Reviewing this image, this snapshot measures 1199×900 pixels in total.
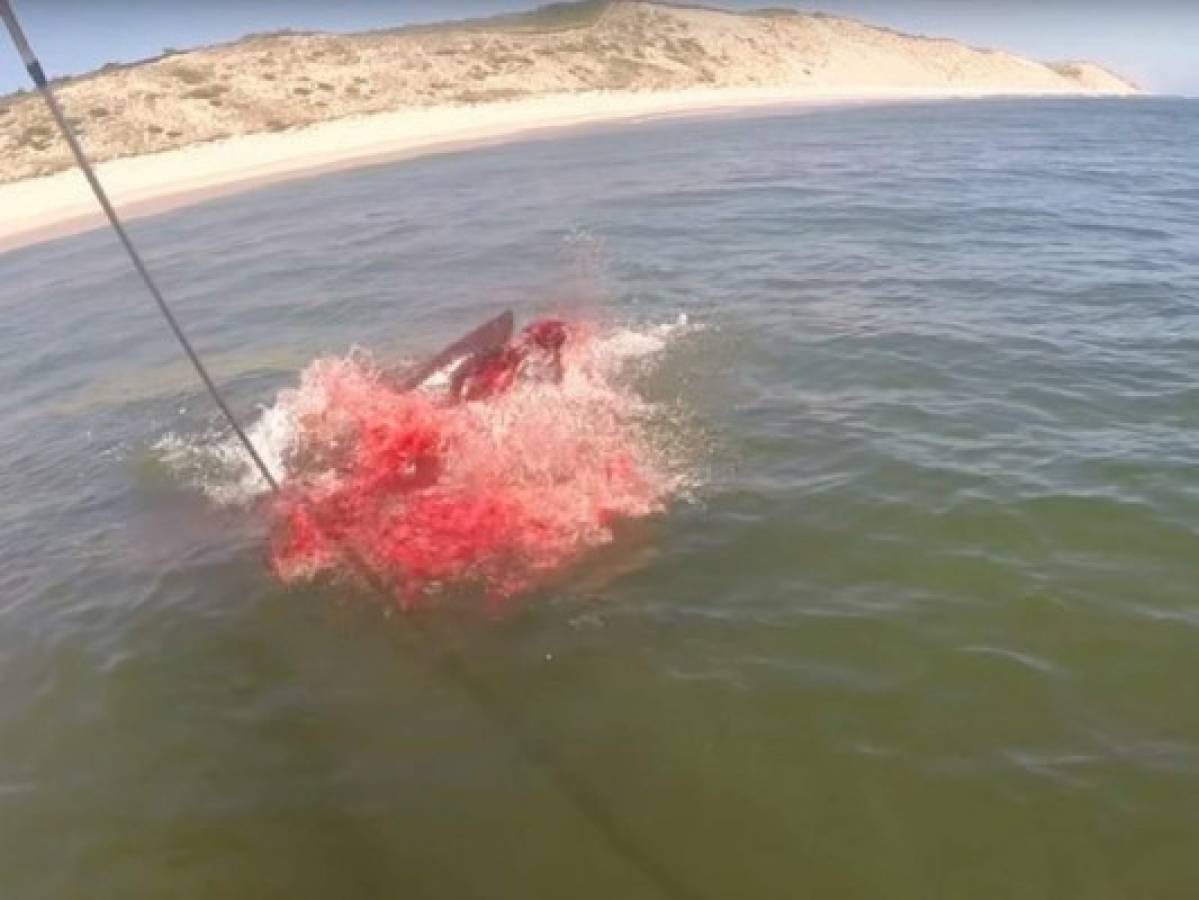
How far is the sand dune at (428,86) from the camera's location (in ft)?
167

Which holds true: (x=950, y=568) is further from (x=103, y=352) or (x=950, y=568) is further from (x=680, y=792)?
(x=103, y=352)

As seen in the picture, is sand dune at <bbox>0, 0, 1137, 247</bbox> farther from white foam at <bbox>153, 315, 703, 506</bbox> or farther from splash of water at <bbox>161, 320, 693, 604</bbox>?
splash of water at <bbox>161, 320, 693, 604</bbox>

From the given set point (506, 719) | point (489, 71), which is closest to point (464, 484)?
point (506, 719)

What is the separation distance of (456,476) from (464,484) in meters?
0.28

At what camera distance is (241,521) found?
13.0 meters

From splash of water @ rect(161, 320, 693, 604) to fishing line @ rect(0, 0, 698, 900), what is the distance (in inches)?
65.7

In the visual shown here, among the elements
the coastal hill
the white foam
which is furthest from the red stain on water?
the coastal hill

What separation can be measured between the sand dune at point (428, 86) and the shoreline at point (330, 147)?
16cm

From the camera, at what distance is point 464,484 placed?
12617 mm

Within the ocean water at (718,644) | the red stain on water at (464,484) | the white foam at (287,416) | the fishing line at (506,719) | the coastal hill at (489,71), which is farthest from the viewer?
the coastal hill at (489,71)

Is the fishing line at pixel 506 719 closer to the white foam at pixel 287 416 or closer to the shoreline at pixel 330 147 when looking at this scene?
the white foam at pixel 287 416

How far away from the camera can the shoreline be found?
43500 millimetres

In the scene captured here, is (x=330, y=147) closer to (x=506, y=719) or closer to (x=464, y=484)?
(x=464, y=484)

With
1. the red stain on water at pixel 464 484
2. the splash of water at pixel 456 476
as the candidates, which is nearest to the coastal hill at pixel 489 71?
the splash of water at pixel 456 476
